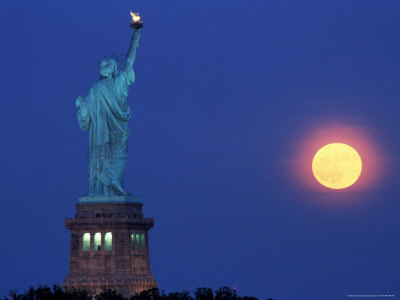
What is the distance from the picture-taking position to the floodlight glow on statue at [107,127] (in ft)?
305

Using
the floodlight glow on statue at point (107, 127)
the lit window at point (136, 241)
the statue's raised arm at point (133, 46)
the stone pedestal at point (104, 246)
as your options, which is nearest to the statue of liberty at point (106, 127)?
the floodlight glow on statue at point (107, 127)

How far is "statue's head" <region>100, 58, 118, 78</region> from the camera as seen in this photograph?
94.1m

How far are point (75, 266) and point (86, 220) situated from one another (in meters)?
2.99

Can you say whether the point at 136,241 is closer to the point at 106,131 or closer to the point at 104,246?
the point at 104,246

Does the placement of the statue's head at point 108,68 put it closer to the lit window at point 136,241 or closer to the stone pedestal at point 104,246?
the stone pedestal at point 104,246

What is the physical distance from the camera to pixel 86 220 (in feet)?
300

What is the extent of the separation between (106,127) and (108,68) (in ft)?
12.7

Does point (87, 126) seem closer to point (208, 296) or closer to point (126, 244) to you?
point (126, 244)

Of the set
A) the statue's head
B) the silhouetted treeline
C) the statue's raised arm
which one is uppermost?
the statue's raised arm

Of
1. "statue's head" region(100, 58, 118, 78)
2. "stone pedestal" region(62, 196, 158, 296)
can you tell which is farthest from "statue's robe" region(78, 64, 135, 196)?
"stone pedestal" region(62, 196, 158, 296)

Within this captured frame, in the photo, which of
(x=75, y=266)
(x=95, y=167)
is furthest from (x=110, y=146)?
(x=75, y=266)

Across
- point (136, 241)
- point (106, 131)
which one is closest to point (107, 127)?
point (106, 131)

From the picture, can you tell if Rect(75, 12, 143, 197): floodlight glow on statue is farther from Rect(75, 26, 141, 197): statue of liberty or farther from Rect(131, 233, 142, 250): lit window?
Rect(131, 233, 142, 250): lit window

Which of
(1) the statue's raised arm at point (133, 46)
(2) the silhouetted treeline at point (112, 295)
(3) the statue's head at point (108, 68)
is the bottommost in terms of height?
(2) the silhouetted treeline at point (112, 295)
